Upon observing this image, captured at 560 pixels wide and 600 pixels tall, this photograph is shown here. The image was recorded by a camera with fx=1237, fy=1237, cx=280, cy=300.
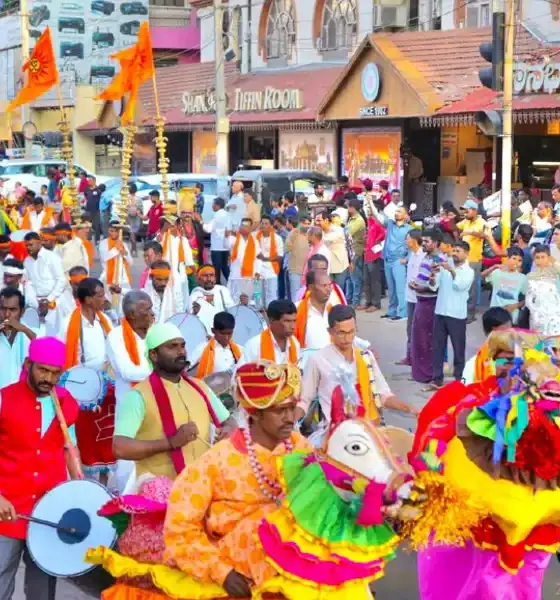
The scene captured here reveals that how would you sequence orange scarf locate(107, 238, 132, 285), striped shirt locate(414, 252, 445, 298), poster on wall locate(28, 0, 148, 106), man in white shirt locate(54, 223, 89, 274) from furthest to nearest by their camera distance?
poster on wall locate(28, 0, 148, 106), man in white shirt locate(54, 223, 89, 274), orange scarf locate(107, 238, 132, 285), striped shirt locate(414, 252, 445, 298)

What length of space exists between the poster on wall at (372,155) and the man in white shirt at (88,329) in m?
19.3

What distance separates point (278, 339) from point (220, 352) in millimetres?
709

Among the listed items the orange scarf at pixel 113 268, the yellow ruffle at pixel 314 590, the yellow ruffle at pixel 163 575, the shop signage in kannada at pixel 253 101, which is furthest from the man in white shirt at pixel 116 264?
the shop signage in kannada at pixel 253 101

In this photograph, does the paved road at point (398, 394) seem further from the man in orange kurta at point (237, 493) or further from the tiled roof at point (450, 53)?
the tiled roof at point (450, 53)

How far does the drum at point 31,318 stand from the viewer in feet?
37.6

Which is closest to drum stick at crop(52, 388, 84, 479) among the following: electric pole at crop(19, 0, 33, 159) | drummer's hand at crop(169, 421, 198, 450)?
drummer's hand at crop(169, 421, 198, 450)

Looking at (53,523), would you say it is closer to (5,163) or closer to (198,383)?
(198,383)

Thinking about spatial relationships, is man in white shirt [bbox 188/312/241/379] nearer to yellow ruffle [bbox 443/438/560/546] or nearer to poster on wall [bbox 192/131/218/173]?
→ yellow ruffle [bbox 443/438/560/546]

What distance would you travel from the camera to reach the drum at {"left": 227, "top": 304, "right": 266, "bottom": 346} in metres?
11.0

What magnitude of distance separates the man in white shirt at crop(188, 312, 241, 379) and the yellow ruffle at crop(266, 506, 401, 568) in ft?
15.5

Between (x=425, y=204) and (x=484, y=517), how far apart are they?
23493 mm

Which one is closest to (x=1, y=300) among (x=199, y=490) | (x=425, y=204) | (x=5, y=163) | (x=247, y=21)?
(x=199, y=490)

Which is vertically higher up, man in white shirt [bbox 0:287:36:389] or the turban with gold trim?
the turban with gold trim

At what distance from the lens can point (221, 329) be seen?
9141 mm
